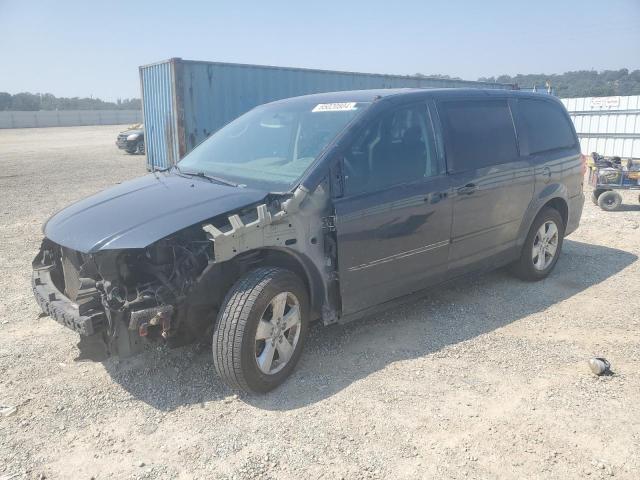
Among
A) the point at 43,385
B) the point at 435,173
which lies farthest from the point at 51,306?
the point at 435,173

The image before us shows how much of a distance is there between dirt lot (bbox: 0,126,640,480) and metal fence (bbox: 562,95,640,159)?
1294 centimetres

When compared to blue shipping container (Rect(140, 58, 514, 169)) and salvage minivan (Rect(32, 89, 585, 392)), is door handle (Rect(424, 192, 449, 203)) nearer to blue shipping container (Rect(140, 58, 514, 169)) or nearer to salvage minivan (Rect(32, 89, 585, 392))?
salvage minivan (Rect(32, 89, 585, 392))

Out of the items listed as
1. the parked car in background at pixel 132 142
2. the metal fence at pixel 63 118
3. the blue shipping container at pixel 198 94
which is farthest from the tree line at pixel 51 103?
the blue shipping container at pixel 198 94

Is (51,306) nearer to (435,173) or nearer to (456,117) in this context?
Result: (435,173)

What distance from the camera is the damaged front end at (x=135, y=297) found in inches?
116

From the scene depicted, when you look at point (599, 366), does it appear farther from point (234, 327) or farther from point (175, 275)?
point (175, 275)

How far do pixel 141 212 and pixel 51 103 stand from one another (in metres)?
88.9

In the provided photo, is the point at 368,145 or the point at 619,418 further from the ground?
the point at 368,145

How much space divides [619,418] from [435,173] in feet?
6.79

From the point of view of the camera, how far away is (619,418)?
3033 mm

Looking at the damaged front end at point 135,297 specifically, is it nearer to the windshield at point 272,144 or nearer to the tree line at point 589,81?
the windshield at point 272,144

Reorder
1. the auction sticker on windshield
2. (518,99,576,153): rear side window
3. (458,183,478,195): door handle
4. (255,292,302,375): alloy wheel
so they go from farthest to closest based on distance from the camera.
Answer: (518,99,576,153): rear side window → (458,183,478,195): door handle → the auction sticker on windshield → (255,292,302,375): alloy wheel

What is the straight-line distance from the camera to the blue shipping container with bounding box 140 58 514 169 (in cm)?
981

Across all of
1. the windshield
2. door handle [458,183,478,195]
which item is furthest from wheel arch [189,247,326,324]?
door handle [458,183,478,195]
